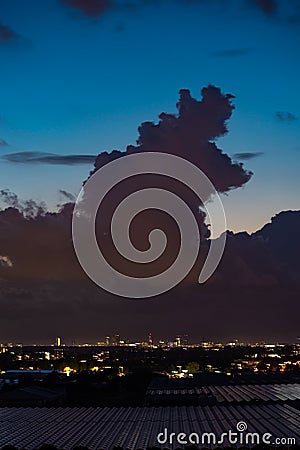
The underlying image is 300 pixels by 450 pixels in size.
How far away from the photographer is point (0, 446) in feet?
48.5

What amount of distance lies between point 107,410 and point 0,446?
645cm

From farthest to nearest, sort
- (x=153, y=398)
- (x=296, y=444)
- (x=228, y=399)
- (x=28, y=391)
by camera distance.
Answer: (x=28, y=391) < (x=153, y=398) < (x=228, y=399) < (x=296, y=444)

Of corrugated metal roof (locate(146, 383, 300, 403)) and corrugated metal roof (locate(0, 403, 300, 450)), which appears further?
corrugated metal roof (locate(146, 383, 300, 403))

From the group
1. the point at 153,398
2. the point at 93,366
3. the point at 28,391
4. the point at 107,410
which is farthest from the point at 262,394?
the point at 93,366

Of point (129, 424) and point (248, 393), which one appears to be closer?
point (129, 424)

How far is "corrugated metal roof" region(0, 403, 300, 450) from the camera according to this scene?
15.4 m

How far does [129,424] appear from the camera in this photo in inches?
688

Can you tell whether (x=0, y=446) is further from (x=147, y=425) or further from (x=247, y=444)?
(x=247, y=444)

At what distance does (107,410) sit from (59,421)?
2431 millimetres

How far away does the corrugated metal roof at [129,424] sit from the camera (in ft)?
50.4

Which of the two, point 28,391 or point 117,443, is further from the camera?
point 28,391

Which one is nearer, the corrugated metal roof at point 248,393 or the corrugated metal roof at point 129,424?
the corrugated metal roof at point 129,424

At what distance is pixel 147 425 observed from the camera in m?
17.2

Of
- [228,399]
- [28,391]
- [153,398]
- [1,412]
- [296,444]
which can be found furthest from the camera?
Result: [28,391]
